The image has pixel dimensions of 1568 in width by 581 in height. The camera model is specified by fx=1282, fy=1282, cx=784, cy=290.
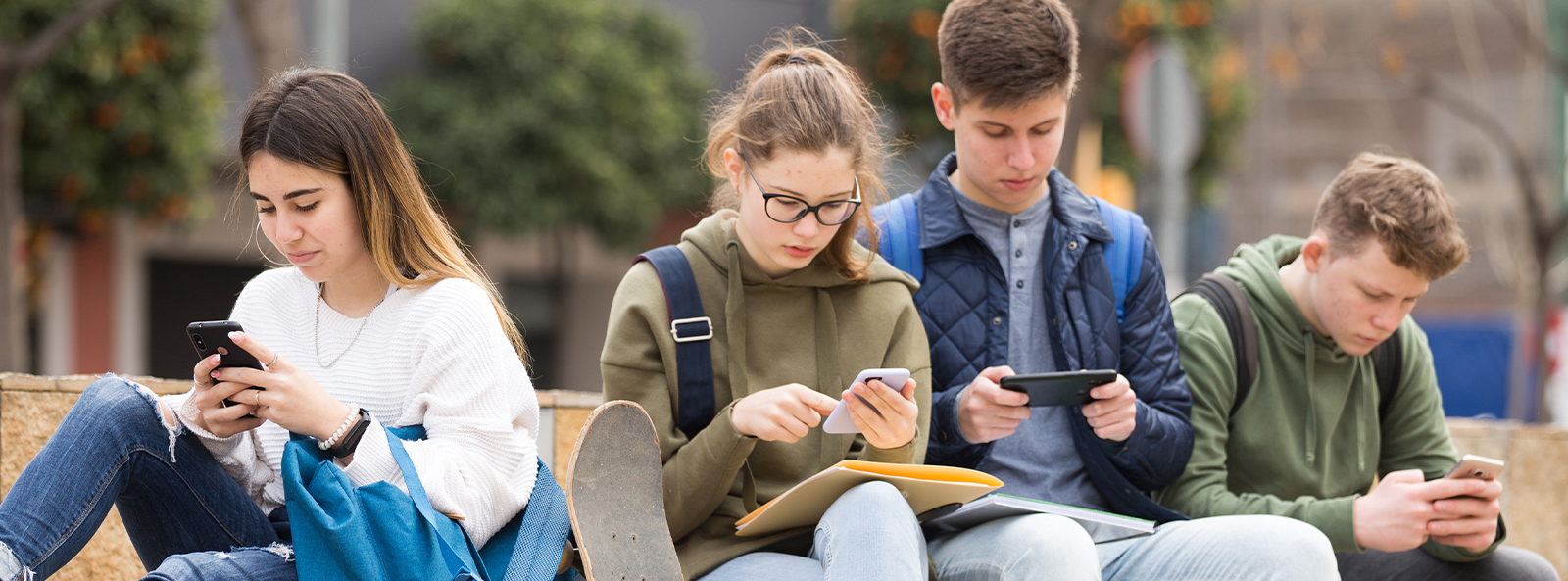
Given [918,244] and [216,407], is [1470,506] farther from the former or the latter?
[216,407]

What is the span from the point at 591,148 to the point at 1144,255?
25.3 ft

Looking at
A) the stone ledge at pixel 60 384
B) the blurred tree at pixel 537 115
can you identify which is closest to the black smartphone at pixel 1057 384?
the stone ledge at pixel 60 384

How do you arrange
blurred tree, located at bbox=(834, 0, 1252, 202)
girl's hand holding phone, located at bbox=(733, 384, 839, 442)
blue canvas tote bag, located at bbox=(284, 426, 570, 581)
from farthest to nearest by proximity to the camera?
blurred tree, located at bbox=(834, 0, 1252, 202) < girl's hand holding phone, located at bbox=(733, 384, 839, 442) < blue canvas tote bag, located at bbox=(284, 426, 570, 581)

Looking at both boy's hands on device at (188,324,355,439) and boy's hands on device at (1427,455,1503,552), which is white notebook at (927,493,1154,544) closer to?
boy's hands on device at (1427,455,1503,552)

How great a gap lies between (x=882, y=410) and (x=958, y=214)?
2.75 ft

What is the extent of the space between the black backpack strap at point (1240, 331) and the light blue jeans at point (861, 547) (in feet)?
3.53

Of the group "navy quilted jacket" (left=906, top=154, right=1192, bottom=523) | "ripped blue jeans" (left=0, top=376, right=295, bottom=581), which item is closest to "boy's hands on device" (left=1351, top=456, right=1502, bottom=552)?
"navy quilted jacket" (left=906, top=154, right=1192, bottom=523)

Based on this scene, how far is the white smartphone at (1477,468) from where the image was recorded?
8.46ft

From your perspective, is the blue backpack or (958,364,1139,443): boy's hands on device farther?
the blue backpack

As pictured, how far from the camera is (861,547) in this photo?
2.13 m

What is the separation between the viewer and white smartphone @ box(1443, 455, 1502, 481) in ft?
8.46

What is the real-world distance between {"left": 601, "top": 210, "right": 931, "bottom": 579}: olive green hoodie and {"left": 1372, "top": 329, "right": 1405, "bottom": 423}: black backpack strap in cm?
120

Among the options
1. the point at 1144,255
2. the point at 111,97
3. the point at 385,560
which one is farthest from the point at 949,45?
the point at 111,97

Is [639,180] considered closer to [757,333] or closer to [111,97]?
[111,97]
